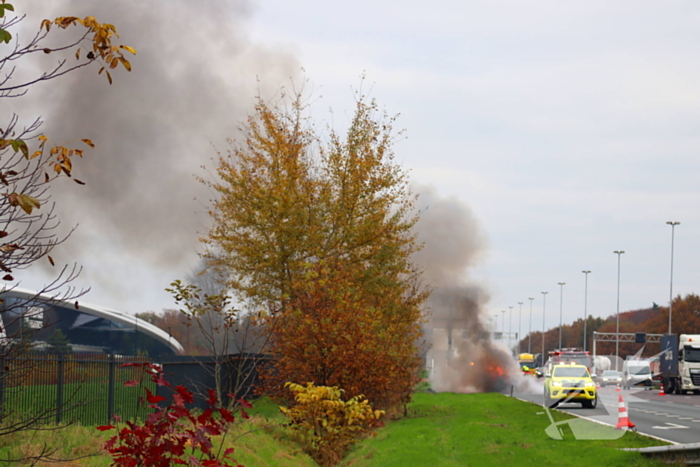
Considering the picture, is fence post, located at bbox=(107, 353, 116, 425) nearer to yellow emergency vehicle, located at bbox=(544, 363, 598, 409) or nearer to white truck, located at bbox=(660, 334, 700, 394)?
yellow emergency vehicle, located at bbox=(544, 363, 598, 409)

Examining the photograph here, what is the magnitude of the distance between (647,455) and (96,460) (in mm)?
8213

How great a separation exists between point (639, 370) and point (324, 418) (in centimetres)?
4810

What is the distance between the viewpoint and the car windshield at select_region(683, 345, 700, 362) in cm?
4297

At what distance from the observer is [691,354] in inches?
1695

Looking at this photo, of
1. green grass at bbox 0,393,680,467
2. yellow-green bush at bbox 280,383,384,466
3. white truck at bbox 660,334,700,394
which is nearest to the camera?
green grass at bbox 0,393,680,467

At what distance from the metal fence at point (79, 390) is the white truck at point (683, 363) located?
36140 mm

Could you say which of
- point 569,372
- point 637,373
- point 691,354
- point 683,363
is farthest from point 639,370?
point 569,372

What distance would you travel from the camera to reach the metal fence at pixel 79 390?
10961 millimetres

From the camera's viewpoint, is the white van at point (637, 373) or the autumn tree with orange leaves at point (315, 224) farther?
the white van at point (637, 373)

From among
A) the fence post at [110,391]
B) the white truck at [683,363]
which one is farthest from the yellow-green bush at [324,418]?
the white truck at [683,363]

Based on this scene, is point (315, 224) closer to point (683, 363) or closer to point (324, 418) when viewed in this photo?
point (324, 418)

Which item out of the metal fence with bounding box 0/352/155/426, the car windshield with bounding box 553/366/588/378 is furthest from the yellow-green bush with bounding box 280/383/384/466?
the car windshield with bounding box 553/366/588/378

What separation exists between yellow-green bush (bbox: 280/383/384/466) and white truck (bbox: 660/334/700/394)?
1259 inches

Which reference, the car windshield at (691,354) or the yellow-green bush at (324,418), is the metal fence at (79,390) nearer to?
the yellow-green bush at (324,418)
